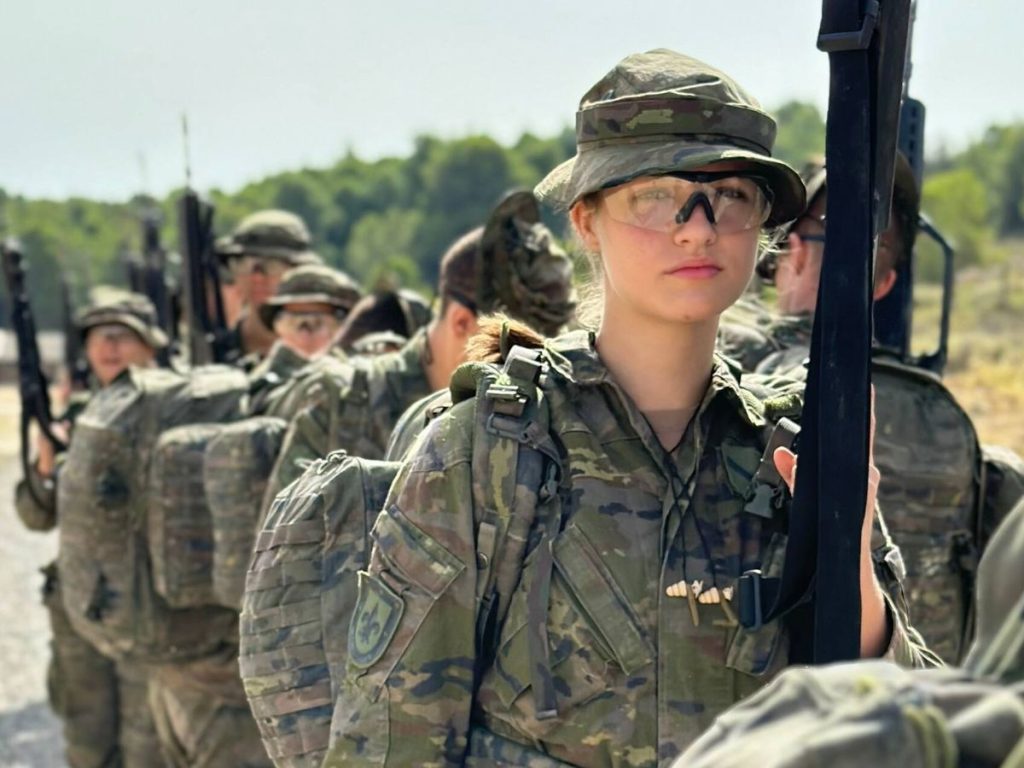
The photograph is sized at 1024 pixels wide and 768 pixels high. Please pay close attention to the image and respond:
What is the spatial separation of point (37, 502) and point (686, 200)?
675 centimetres

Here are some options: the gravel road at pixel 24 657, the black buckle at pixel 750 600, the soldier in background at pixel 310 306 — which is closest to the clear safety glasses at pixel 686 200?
the black buckle at pixel 750 600

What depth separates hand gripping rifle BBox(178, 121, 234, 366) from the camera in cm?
883

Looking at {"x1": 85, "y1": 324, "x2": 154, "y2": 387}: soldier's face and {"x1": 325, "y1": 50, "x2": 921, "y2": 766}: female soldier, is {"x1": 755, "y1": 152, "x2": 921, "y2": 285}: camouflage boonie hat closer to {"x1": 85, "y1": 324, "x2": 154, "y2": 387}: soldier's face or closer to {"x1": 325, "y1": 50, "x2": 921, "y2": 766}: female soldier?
{"x1": 325, "y1": 50, "x2": 921, "y2": 766}: female soldier

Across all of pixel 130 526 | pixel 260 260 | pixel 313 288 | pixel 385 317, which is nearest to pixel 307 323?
pixel 313 288

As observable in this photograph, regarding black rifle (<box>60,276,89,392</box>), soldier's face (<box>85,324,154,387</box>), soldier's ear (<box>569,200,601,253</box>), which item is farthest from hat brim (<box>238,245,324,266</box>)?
soldier's ear (<box>569,200,601,253</box>)

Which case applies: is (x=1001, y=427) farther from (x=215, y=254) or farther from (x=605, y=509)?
(x=605, y=509)

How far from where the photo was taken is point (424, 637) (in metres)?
2.59

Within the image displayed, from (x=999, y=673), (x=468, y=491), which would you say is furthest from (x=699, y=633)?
(x=999, y=673)

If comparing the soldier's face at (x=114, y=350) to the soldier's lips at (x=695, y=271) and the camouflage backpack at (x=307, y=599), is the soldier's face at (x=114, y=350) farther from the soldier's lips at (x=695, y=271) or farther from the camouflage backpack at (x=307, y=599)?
the soldier's lips at (x=695, y=271)

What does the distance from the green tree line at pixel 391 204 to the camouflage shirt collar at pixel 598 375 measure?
205ft

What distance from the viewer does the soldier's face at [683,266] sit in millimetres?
2605

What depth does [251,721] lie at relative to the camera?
6805mm

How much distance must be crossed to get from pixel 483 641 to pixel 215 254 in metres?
7.13

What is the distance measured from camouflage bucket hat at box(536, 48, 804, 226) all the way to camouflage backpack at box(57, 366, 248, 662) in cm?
442
